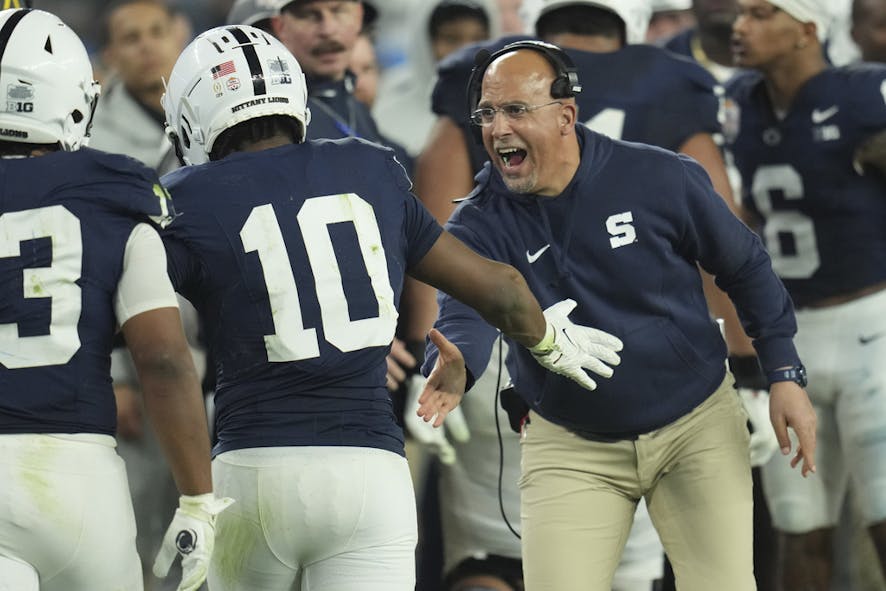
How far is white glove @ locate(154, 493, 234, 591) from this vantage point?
9.74 ft

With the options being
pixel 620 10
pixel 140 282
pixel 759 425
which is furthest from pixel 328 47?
pixel 140 282

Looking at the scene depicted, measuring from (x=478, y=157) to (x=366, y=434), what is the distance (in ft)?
6.92

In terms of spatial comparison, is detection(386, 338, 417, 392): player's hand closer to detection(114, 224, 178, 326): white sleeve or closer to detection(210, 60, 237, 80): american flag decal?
detection(210, 60, 237, 80): american flag decal

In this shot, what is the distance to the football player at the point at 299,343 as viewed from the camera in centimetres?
317

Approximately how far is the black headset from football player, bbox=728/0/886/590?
169 centimetres

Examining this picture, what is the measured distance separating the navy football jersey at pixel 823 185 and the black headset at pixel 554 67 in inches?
65.9

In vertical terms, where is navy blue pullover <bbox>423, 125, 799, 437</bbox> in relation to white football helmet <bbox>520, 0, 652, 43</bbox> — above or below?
below

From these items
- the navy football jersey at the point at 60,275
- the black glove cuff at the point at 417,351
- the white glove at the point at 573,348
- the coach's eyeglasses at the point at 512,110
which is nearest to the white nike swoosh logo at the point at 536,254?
the white glove at the point at 573,348

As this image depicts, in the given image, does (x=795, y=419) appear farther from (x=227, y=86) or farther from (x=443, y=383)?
(x=227, y=86)

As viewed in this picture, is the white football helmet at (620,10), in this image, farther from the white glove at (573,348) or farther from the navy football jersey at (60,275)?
the navy football jersey at (60,275)

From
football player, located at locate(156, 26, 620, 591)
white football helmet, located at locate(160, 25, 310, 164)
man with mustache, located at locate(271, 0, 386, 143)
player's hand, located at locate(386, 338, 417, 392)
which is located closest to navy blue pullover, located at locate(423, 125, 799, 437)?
football player, located at locate(156, 26, 620, 591)

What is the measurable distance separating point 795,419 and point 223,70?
5.10ft

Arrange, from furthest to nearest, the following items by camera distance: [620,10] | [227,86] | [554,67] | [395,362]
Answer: [620,10]
[395,362]
[554,67]
[227,86]

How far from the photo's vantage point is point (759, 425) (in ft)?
16.0
